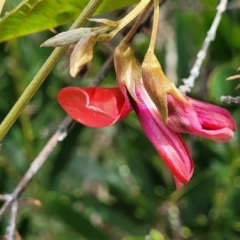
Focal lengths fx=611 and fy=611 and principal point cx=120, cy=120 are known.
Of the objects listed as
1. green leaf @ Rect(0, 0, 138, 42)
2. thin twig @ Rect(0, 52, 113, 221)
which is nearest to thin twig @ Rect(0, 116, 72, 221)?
thin twig @ Rect(0, 52, 113, 221)

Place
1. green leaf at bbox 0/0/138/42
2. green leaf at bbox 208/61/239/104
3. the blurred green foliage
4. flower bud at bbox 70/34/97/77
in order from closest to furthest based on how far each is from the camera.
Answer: flower bud at bbox 70/34/97/77
green leaf at bbox 0/0/138/42
green leaf at bbox 208/61/239/104
the blurred green foliage

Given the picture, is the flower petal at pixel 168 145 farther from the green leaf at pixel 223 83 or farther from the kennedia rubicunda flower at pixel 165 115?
the green leaf at pixel 223 83

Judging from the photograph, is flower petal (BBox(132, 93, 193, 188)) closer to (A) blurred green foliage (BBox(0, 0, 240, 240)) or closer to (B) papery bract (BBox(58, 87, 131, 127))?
(B) papery bract (BBox(58, 87, 131, 127))

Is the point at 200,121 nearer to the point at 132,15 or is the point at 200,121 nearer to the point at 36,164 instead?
the point at 132,15

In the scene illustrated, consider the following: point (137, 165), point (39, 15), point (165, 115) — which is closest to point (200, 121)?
point (165, 115)

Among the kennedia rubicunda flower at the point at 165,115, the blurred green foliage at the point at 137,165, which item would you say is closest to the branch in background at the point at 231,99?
the kennedia rubicunda flower at the point at 165,115
